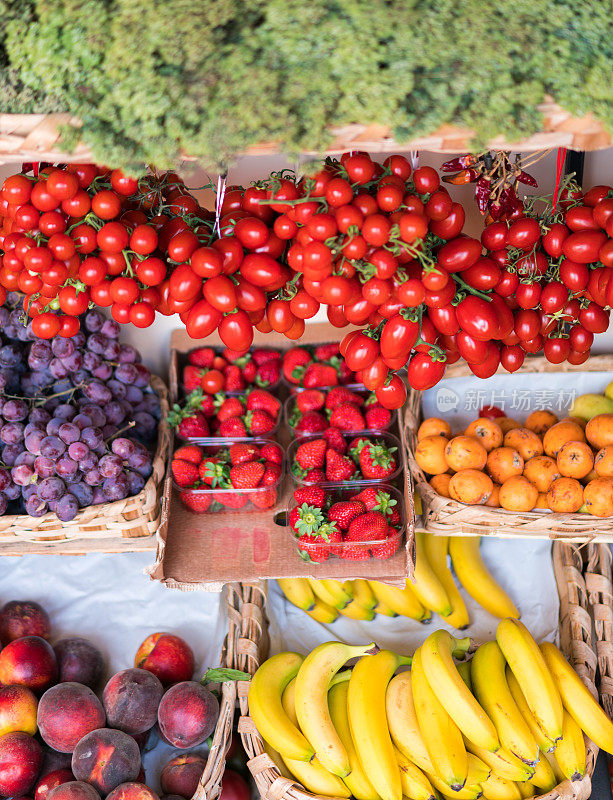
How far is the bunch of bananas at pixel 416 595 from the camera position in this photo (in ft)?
6.16

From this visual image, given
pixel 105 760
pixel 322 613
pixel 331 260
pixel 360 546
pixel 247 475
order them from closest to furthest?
pixel 331 260
pixel 105 760
pixel 360 546
pixel 247 475
pixel 322 613

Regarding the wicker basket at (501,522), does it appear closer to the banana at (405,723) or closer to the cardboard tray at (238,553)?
the cardboard tray at (238,553)

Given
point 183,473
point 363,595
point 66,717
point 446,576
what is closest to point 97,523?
point 183,473

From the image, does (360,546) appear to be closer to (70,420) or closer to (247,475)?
(247,475)

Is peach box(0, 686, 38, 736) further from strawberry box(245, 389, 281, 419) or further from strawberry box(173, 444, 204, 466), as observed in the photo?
strawberry box(245, 389, 281, 419)

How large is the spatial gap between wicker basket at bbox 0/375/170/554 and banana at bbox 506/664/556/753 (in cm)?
99

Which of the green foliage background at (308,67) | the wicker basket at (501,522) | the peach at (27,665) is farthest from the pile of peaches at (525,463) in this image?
the peach at (27,665)

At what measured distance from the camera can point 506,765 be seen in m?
1.52

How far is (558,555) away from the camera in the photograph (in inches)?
78.4

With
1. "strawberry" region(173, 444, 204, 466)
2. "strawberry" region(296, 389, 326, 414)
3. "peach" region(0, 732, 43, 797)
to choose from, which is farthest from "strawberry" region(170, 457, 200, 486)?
"peach" region(0, 732, 43, 797)

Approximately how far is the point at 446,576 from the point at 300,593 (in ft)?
1.47

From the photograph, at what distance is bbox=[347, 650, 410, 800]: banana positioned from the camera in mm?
1482

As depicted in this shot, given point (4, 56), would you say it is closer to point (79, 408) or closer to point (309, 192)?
point (309, 192)

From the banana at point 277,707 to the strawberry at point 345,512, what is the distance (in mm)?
419
